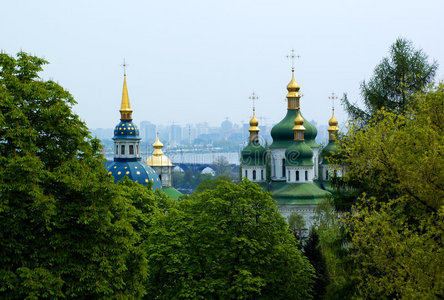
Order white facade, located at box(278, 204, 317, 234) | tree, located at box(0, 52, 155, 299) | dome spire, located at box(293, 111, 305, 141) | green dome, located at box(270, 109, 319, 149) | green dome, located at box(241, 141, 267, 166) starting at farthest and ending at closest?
green dome, located at box(270, 109, 319, 149)
green dome, located at box(241, 141, 267, 166)
dome spire, located at box(293, 111, 305, 141)
white facade, located at box(278, 204, 317, 234)
tree, located at box(0, 52, 155, 299)

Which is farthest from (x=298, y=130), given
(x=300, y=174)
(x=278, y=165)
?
(x=278, y=165)

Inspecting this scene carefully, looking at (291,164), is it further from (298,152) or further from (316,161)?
(316,161)

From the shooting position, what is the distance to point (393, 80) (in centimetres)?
2416

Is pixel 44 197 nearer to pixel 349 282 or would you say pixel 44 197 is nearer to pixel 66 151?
pixel 66 151

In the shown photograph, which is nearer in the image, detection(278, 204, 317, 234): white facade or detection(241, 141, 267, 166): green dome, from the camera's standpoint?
detection(278, 204, 317, 234): white facade

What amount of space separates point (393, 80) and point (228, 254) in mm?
8093

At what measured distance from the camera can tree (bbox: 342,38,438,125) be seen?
2352cm

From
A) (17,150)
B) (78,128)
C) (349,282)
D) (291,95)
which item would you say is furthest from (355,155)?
(291,95)

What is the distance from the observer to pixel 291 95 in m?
61.5

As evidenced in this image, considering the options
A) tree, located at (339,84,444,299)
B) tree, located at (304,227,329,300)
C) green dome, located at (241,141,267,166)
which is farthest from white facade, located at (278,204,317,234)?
tree, located at (339,84,444,299)

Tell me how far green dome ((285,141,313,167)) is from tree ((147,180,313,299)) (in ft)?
97.8

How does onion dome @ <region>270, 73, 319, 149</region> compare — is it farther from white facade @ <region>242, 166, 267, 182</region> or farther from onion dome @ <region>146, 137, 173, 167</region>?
onion dome @ <region>146, 137, 173, 167</region>

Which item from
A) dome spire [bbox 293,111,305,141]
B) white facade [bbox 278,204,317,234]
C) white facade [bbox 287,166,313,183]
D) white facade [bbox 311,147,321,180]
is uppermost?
dome spire [bbox 293,111,305,141]

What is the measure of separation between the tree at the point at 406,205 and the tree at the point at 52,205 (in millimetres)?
5574
